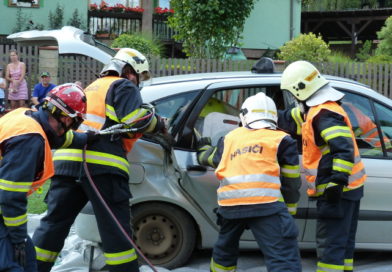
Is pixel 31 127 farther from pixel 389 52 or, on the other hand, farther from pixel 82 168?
pixel 389 52

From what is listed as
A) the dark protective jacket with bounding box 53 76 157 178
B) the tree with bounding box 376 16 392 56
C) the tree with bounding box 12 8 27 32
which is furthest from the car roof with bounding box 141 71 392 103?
the tree with bounding box 12 8 27 32

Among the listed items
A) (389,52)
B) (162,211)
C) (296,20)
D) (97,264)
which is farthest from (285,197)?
(296,20)

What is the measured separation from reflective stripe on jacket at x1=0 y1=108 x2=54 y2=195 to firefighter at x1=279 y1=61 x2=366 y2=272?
80.8 inches

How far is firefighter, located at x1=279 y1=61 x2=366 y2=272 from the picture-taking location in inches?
194

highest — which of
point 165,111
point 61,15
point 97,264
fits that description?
point 61,15

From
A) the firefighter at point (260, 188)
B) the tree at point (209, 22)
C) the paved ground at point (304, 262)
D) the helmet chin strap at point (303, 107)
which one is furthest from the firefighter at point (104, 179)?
the tree at point (209, 22)

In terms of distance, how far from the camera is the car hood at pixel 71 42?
898cm

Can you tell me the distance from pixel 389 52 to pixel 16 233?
17.0 metres

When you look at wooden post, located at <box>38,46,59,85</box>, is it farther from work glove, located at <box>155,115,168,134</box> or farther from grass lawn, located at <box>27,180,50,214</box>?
work glove, located at <box>155,115,168,134</box>

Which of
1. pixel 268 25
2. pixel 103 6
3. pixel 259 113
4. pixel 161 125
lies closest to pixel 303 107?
pixel 259 113

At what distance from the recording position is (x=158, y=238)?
567 cm

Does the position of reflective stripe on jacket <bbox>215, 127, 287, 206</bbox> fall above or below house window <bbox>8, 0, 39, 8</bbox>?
below

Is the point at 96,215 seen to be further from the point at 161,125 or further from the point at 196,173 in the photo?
the point at 196,173

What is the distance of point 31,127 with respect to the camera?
150 inches
